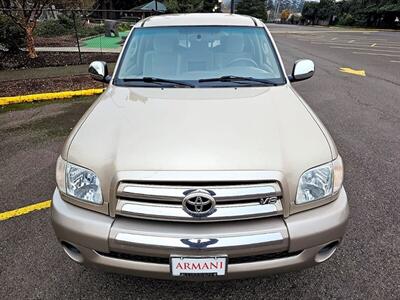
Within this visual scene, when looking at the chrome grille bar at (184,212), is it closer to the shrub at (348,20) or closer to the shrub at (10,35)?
the shrub at (10,35)

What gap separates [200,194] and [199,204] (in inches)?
2.1

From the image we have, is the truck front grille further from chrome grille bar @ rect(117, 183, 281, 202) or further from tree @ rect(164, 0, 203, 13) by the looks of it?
tree @ rect(164, 0, 203, 13)

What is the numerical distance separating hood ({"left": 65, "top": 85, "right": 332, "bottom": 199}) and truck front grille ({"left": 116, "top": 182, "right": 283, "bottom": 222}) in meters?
0.10

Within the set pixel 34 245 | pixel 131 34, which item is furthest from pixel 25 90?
pixel 34 245

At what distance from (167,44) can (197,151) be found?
1.72 m

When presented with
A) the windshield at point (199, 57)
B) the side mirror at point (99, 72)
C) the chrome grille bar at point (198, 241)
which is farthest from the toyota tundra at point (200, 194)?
the side mirror at point (99, 72)

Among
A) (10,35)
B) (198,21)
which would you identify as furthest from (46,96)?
(10,35)

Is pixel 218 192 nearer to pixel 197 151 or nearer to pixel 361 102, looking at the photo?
pixel 197 151

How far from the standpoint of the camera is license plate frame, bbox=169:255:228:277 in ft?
6.09

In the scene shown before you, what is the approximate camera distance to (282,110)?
8.31 ft

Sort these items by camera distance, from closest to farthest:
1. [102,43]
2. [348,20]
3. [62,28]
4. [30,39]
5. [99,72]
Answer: [99,72], [30,39], [102,43], [62,28], [348,20]

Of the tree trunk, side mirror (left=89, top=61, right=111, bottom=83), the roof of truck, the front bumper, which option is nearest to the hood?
the front bumper

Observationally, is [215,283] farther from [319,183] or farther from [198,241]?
[319,183]

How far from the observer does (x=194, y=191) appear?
1.85m
